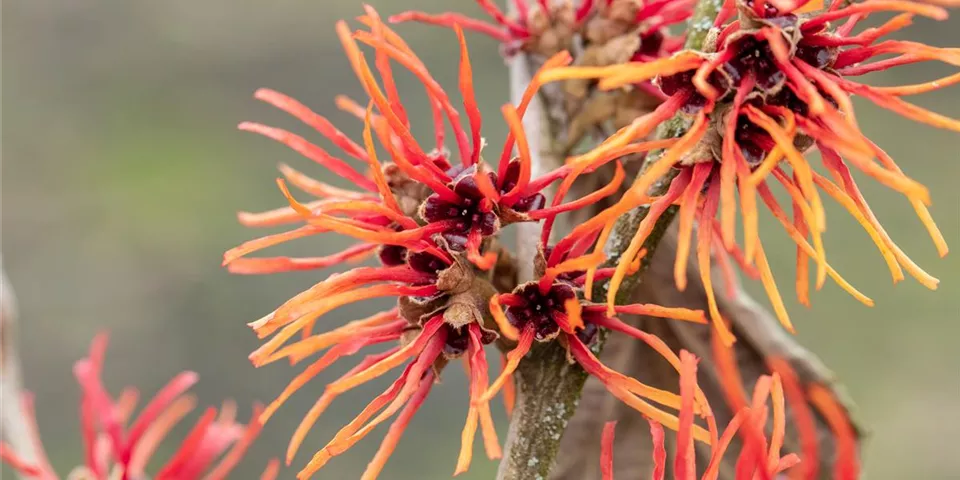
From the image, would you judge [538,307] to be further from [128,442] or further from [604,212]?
[128,442]

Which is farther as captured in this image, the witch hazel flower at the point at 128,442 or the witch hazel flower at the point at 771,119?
the witch hazel flower at the point at 128,442

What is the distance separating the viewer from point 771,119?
→ 403 millimetres

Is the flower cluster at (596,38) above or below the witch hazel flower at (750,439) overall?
above

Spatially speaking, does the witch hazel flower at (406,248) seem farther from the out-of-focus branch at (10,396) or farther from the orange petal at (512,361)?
the out-of-focus branch at (10,396)

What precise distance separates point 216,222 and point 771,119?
3.34m

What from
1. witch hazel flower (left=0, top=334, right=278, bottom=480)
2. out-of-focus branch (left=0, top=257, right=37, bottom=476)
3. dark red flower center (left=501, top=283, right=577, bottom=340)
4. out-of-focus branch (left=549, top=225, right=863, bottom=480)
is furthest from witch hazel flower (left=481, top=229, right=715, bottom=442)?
out-of-focus branch (left=0, top=257, right=37, bottom=476)

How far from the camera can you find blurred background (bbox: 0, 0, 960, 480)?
3.25 meters

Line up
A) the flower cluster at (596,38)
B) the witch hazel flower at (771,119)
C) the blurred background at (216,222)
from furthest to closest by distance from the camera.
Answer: the blurred background at (216,222) < the flower cluster at (596,38) < the witch hazel flower at (771,119)

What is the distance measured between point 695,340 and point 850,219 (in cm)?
307

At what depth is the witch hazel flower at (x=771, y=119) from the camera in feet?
1.25

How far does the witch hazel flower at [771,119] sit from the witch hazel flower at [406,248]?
43 mm

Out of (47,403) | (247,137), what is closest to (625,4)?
(47,403)

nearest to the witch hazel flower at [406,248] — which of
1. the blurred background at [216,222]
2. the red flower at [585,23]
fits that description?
the red flower at [585,23]

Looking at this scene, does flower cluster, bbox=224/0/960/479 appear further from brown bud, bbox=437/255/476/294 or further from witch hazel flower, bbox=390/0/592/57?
witch hazel flower, bbox=390/0/592/57
